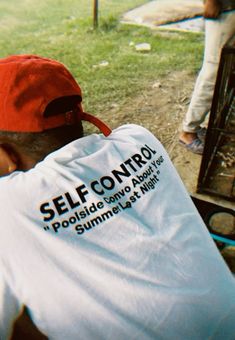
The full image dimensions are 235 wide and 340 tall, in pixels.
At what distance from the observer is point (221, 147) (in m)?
3.34

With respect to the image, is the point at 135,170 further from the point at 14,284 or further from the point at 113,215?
Answer: the point at 14,284

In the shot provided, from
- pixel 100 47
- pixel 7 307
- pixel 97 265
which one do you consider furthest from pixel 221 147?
pixel 100 47

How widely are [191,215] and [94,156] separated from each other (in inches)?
14.8

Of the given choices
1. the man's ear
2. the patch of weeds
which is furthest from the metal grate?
the patch of weeds

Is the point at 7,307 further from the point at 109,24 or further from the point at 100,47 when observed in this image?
the point at 109,24

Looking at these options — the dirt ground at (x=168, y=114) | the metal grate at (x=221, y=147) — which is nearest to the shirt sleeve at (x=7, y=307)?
the metal grate at (x=221, y=147)

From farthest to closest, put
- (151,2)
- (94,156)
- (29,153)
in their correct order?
(151,2) → (29,153) → (94,156)

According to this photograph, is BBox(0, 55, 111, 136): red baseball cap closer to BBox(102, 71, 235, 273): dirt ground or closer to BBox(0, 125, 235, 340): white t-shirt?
BBox(0, 125, 235, 340): white t-shirt

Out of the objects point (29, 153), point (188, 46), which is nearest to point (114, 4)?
point (188, 46)

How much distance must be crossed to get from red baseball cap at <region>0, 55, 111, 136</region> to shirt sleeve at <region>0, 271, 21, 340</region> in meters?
0.48

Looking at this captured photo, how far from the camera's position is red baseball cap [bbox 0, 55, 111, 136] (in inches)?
47.7

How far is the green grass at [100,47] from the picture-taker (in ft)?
14.9

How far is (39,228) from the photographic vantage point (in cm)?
107

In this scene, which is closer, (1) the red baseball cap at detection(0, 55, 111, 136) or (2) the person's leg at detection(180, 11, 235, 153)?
(1) the red baseball cap at detection(0, 55, 111, 136)
